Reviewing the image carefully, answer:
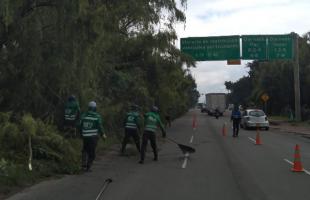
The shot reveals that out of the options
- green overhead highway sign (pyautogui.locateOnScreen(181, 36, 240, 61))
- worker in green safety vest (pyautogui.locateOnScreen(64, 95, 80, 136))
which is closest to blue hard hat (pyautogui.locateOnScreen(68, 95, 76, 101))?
worker in green safety vest (pyautogui.locateOnScreen(64, 95, 80, 136))

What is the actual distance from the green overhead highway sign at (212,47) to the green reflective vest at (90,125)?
29.3 metres

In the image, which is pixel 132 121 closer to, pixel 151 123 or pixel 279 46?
pixel 151 123

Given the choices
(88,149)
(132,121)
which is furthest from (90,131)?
(132,121)

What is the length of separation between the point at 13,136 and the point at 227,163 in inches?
256

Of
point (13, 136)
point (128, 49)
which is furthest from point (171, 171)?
point (128, 49)

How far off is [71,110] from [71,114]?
27 cm

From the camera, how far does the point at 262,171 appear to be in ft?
48.6

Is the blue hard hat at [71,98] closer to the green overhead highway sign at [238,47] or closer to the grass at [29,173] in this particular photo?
the grass at [29,173]

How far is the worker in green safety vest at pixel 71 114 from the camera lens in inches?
676

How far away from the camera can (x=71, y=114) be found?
1764cm

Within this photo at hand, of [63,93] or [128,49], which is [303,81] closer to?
[128,49]

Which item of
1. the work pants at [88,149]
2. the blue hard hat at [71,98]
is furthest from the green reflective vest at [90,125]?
the blue hard hat at [71,98]

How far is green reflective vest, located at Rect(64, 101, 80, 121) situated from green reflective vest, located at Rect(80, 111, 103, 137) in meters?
2.98

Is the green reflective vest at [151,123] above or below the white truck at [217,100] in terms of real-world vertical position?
below
